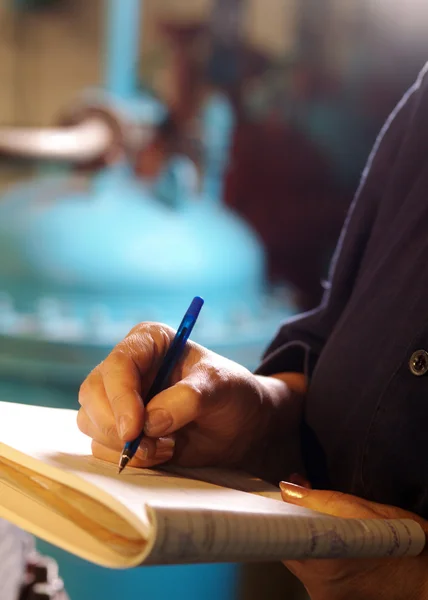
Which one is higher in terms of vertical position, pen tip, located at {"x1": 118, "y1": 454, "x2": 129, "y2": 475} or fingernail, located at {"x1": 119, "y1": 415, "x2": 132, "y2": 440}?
fingernail, located at {"x1": 119, "y1": 415, "x2": 132, "y2": 440}

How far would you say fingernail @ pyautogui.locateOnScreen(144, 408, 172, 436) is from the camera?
0.60 meters

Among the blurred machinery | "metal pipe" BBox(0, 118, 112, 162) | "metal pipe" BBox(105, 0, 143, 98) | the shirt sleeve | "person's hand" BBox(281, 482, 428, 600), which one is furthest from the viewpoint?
"metal pipe" BBox(105, 0, 143, 98)

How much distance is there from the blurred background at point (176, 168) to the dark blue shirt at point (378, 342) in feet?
1.87

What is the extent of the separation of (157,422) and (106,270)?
2.94ft

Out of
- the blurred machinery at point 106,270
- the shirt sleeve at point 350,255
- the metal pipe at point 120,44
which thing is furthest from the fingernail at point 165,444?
the metal pipe at point 120,44

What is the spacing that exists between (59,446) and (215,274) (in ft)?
3.16

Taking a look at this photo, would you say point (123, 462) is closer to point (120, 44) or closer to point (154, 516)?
point (154, 516)

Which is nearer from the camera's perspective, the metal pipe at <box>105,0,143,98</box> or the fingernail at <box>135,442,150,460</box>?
the fingernail at <box>135,442,150,460</box>

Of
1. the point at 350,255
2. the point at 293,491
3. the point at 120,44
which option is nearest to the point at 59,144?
the point at 120,44

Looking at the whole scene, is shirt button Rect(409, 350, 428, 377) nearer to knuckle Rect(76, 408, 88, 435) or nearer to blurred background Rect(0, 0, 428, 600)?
knuckle Rect(76, 408, 88, 435)

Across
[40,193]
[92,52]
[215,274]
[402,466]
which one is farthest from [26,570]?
[92,52]

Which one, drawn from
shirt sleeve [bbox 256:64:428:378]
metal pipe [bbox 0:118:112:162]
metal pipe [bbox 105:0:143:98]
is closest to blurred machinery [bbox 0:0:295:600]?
metal pipe [bbox 0:118:112:162]

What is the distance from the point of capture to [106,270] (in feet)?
4.83

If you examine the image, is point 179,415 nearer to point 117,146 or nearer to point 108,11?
point 117,146
